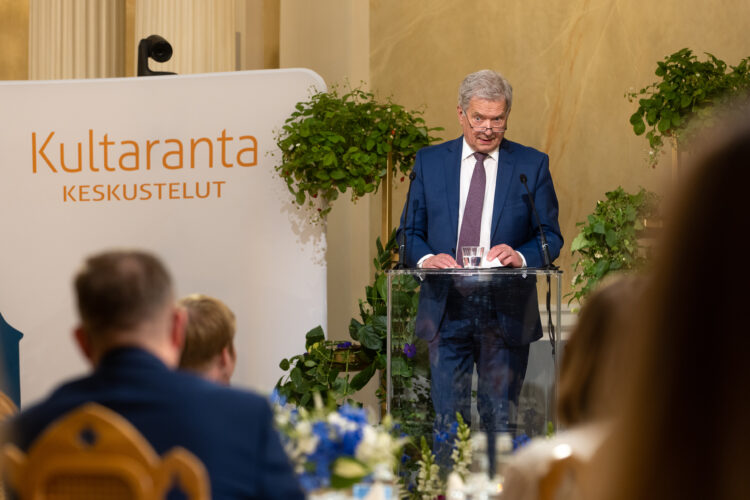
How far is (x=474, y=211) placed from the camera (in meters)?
4.30

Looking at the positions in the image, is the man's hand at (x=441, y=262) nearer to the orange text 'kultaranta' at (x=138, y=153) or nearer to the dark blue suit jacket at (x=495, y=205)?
the dark blue suit jacket at (x=495, y=205)

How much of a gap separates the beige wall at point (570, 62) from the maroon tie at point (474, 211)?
2.03m

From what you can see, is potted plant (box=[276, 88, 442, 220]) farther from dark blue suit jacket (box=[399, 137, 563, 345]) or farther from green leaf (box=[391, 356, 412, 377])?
green leaf (box=[391, 356, 412, 377])

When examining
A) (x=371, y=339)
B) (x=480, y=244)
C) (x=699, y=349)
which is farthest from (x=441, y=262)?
(x=699, y=349)

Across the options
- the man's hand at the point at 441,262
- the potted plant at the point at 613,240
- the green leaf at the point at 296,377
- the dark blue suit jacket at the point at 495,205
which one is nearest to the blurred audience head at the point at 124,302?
the man's hand at the point at 441,262

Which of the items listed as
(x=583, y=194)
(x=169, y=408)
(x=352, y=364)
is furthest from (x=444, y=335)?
(x=583, y=194)

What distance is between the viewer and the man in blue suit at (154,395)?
5.15ft

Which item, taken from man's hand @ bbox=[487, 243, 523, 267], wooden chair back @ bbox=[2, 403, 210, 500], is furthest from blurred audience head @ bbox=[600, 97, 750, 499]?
man's hand @ bbox=[487, 243, 523, 267]

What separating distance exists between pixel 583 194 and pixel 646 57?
0.91m

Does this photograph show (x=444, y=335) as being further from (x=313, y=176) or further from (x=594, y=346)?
(x=594, y=346)

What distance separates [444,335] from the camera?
3607mm

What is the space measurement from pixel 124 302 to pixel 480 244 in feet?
9.00

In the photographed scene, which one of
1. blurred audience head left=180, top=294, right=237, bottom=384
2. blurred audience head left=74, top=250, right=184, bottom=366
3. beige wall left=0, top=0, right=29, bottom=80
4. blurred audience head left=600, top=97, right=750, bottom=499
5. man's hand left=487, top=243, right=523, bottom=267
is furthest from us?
beige wall left=0, top=0, right=29, bottom=80

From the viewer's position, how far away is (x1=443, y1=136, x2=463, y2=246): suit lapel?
4.27 m
